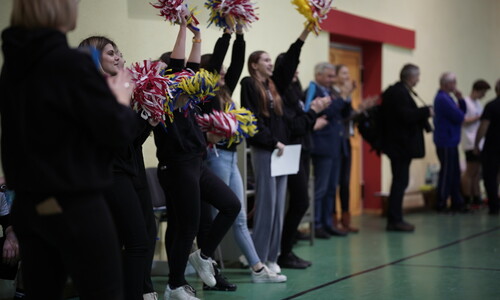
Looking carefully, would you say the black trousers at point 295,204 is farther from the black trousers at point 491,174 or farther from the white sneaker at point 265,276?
the black trousers at point 491,174

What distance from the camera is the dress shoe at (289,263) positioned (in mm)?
5789

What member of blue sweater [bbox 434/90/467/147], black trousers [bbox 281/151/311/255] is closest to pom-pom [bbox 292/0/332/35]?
black trousers [bbox 281/151/311/255]

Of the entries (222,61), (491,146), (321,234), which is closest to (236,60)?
(222,61)

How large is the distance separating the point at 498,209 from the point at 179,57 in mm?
6779

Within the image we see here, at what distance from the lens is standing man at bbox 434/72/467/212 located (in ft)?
30.5

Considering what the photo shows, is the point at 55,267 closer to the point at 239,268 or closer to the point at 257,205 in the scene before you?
the point at 257,205

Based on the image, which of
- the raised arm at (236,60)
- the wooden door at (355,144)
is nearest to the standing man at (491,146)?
the wooden door at (355,144)

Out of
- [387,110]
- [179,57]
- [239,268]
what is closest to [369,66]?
[387,110]

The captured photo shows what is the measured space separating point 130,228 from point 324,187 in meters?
4.30

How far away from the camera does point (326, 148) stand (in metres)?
7.42

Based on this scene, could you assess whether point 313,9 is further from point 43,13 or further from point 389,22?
point 389,22

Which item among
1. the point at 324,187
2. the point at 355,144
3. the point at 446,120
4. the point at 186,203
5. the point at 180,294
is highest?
the point at 446,120

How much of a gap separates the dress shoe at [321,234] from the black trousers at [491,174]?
3037 mm

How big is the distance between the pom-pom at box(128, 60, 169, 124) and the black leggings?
19.1 inches
